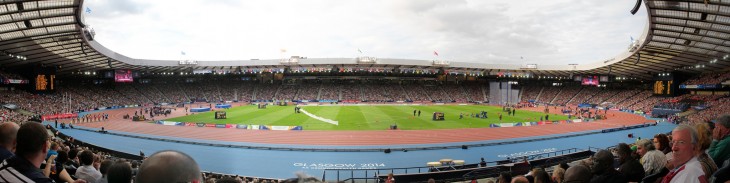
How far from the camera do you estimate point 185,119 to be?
157 feet

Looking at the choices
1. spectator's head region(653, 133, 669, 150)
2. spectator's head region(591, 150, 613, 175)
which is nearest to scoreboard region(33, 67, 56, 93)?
spectator's head region(591, 150, 613, 175)

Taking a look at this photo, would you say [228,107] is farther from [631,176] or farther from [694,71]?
[694,71]

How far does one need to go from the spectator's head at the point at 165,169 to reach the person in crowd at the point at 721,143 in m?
7.03

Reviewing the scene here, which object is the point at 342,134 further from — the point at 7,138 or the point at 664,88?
the point at 664,88

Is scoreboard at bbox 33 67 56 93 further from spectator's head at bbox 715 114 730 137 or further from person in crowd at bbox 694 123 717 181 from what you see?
spectator's head at bbox 715 114 730 137

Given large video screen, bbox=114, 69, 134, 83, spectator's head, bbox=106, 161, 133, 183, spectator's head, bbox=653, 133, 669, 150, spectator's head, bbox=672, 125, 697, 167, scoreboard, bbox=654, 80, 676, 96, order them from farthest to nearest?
scoreboard, bbox=654, 80, 676, 96 → large video screen, bbox=114, 69, 134, 83 → spectator's head, bbox=653, 133, 669, 150 → spectator's head, bbox=672, 125, 697, 167 → spectator's head, bbox=106, 161, 133, 183

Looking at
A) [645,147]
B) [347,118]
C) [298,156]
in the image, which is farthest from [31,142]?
[347,118]

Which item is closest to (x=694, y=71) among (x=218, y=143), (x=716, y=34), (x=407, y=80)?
(x=716, y=34)

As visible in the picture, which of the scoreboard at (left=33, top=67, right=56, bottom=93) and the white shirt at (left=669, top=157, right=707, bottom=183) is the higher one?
the scoreboard at (left=33, top=67, right=56, bottom=93)

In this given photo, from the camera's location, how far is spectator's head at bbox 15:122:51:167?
3.32m

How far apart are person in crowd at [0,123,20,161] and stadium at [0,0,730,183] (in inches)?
0.6

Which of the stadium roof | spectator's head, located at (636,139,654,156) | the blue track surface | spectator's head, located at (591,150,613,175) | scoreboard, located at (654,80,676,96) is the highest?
the stadium roof

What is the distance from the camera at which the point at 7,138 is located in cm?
382

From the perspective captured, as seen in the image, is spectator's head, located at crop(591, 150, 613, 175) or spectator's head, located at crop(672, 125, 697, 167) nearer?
spectator's head, located at crop(672, 125, 697, 167)
